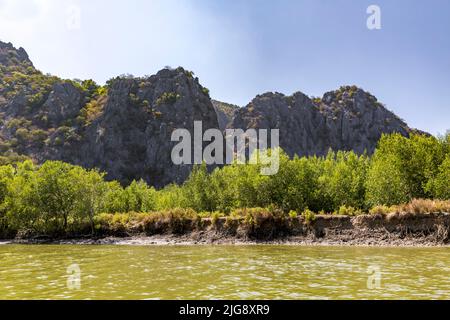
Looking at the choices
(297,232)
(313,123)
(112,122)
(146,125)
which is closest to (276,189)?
(297,232)

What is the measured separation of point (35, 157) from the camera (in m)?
149

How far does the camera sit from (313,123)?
195 metres

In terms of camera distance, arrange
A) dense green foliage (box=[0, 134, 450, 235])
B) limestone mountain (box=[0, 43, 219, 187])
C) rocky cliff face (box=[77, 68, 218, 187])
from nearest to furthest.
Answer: dense green foliage (box=[0, 134, 450, 235]) → rocky cliff face (box=[77, 68, 218, 187]) → limestone mountain (box=[0, 43, 219, 187])

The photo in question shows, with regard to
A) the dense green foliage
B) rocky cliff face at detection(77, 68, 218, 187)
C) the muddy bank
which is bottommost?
the muddy bank

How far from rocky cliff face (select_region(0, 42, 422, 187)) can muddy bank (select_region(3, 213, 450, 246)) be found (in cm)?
9403

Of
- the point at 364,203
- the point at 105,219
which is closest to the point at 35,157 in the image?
the point at 105,219

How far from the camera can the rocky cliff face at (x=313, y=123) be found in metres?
184

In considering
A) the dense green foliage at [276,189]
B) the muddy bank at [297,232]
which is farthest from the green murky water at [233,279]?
the dense green foliage at [276,189]

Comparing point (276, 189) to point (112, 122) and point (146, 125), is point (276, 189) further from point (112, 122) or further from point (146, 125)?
point (112, 122)

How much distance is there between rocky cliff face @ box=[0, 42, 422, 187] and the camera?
150 m

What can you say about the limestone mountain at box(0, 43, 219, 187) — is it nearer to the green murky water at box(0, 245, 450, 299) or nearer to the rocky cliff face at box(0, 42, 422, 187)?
the rocky cliff face at box(0, 42, 422, 187)

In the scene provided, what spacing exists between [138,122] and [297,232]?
12851cm

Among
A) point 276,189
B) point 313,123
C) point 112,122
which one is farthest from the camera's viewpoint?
point 313,123

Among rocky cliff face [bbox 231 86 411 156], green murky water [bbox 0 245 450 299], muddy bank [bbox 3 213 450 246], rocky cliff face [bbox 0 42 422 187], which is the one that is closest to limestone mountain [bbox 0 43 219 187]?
rocky cliff face [bbox 0 42 422 187]
